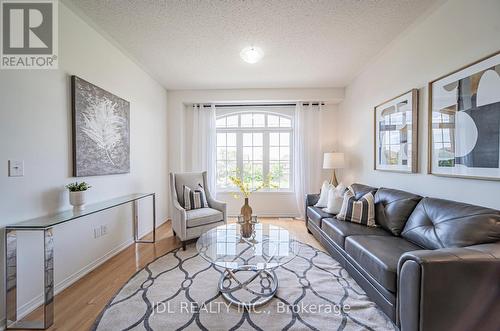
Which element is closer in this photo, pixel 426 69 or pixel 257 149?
pixel 426 69

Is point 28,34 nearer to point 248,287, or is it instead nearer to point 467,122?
point 248,287

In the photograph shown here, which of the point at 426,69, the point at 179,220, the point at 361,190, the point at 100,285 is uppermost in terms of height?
the point at 426,69

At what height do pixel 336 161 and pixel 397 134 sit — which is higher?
pixel 397 134

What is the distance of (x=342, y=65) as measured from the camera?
323 centimetres

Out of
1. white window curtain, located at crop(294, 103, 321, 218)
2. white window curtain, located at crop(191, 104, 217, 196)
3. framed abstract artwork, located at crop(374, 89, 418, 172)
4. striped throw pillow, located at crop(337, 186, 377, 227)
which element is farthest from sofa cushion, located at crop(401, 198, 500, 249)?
white window curtain, located at crop(191, 104, 217, 196)

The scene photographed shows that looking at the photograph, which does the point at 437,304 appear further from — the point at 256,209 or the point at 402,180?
the point at 256,209

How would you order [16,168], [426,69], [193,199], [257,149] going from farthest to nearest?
[257,149] → [193,199] → [426,69] → [16,168]

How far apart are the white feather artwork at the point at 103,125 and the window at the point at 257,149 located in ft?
7.17

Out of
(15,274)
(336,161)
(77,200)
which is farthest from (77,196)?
Result: (336,161)

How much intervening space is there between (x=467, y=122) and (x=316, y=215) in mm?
1829

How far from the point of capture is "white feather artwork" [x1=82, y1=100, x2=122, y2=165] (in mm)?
2290

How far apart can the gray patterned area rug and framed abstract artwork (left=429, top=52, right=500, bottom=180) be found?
139 cm

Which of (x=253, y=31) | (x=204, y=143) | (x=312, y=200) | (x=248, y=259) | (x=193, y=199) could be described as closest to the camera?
(x=248, y=259)

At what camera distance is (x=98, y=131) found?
95.0 inches
